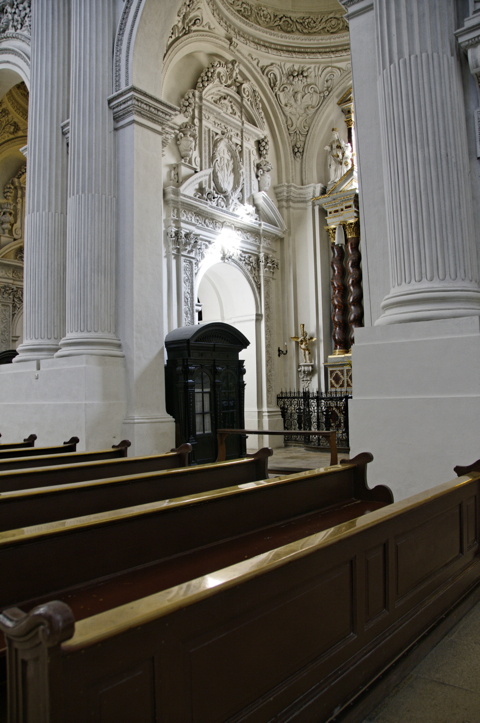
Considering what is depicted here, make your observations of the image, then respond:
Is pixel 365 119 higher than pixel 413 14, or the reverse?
pixel 413 14

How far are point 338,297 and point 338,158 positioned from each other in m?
3.47

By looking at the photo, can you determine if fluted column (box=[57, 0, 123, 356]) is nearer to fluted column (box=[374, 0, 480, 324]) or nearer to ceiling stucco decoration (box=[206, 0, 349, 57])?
fluted column (box=[374, 0, 480, 324])

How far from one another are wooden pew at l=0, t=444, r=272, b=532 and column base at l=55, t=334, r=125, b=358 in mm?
3115

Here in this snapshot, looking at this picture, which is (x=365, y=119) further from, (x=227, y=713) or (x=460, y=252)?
(x=227, y=713)

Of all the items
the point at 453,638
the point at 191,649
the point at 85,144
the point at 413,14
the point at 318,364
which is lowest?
the point at 453,638

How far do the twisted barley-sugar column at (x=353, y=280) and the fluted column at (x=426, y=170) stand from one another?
26.4 ft

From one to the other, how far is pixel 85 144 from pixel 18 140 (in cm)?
826

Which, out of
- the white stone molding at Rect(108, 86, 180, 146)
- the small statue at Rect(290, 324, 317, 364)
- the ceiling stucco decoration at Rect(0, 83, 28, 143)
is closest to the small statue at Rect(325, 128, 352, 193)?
the small statue at Rect(290, 324, 317, 364)

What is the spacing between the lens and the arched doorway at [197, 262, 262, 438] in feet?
40.1

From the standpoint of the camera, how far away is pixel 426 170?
416 centimetres

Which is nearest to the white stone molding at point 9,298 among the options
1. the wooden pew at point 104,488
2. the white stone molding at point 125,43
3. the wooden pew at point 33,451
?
the white stone molding at point 125,43

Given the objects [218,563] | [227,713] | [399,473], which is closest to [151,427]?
[399,473]

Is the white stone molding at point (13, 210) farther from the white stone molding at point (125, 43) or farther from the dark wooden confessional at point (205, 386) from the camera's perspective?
the dark wooden confessional at point (205, 386)

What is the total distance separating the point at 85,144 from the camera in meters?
7.53
